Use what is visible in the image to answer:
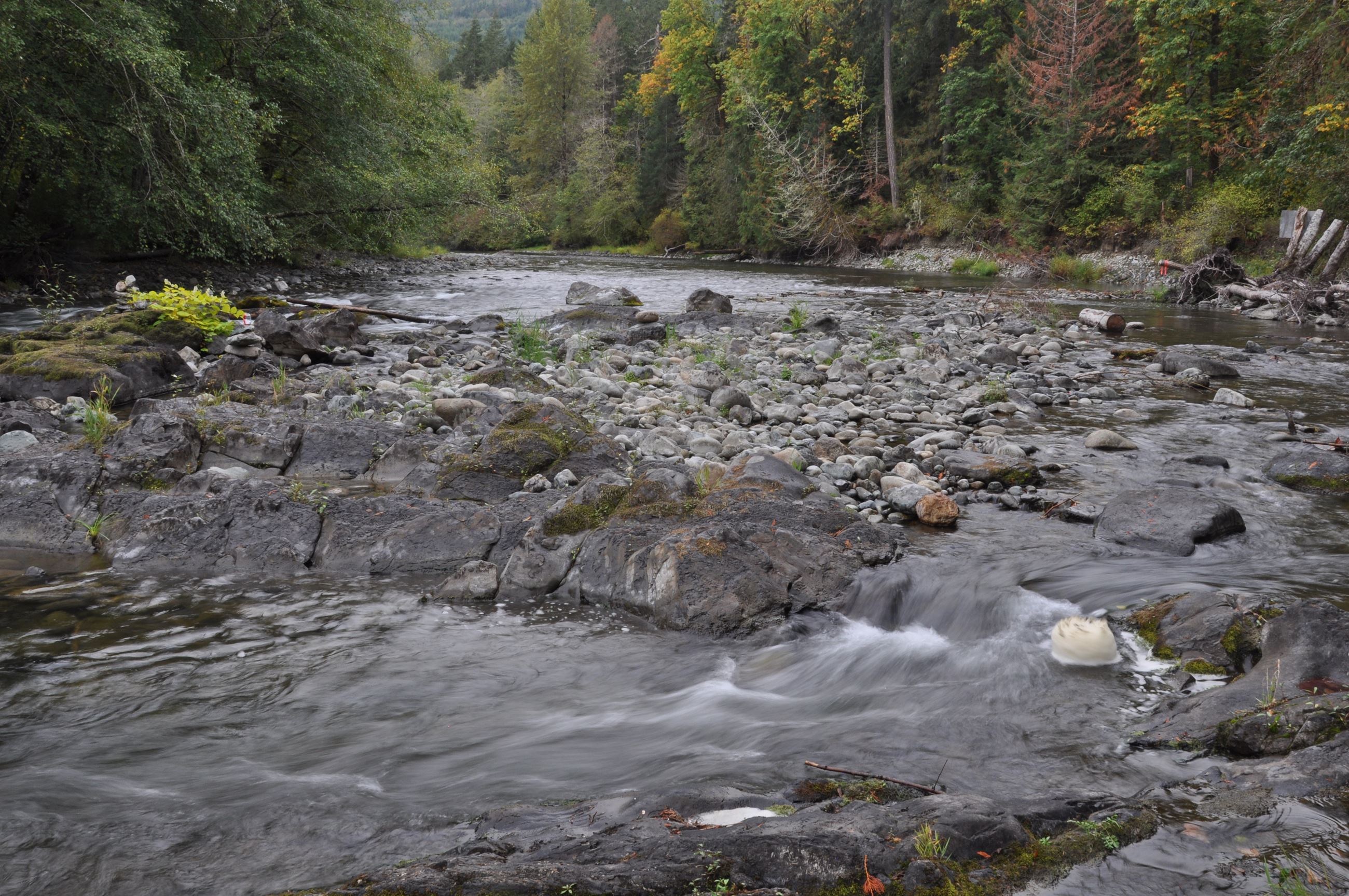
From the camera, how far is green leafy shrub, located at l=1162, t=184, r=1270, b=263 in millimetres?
21000

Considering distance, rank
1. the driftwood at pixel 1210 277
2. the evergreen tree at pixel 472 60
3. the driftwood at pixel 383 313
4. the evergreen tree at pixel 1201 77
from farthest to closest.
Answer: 1. the evergreen tree at pixel 472 60
2. the evergreen tree at pixel 1201 77
3. the driftwood at pixel 1210 277
4. the driftwood at pixel 383 313

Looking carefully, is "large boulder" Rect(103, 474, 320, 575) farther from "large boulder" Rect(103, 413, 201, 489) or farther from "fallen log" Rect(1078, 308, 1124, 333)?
"fallen log" Rect(1078, 308, 1124, 333)

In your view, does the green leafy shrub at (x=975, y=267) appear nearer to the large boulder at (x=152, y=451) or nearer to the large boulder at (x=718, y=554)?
the large boulder at (x=718, y=554)

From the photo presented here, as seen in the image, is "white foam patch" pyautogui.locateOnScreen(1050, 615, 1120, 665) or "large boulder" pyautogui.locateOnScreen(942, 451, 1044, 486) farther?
"large boulder" pyautogui.locateOnScreen(942, 451, 1044, 486)

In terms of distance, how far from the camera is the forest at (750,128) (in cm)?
1350

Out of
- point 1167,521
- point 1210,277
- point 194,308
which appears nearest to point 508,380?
point 194,308

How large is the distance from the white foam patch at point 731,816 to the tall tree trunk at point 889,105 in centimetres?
3781

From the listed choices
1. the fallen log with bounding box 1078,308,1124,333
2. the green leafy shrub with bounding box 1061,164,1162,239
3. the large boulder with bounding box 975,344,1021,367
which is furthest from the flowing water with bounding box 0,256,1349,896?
the green leafy shrub with bounding box 1061,164,1162,239

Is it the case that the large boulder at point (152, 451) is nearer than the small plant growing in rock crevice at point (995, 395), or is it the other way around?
the large boulder at point (152, 451)

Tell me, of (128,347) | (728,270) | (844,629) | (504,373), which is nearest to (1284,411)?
(844,629)

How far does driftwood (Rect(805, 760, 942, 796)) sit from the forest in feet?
44.6

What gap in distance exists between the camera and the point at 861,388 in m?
9.67

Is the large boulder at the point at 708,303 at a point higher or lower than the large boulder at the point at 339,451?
higher

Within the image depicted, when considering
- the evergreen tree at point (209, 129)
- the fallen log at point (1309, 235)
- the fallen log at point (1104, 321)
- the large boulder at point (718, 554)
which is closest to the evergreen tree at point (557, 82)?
the evergreen tree at point (209, 129)
